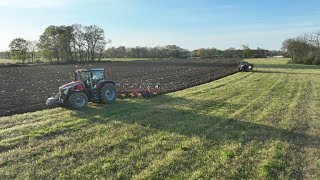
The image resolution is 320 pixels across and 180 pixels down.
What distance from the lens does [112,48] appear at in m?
115

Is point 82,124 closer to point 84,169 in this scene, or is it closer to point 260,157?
point 84,169

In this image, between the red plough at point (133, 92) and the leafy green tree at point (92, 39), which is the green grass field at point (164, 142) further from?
the leafy green tree at point (92, 39)

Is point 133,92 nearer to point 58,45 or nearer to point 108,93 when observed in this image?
point 108,93

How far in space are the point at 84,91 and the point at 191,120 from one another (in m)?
5.68

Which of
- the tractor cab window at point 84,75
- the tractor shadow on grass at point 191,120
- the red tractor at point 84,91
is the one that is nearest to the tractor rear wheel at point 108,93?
the red tractor at point 84,91

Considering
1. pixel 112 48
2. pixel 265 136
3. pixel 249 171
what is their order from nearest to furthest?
1. pixel 249 171
2. pixel 265 136
3. pixel 112 48

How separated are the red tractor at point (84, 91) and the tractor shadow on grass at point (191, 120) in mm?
539

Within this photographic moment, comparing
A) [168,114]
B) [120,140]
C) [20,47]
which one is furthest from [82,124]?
[20,47]

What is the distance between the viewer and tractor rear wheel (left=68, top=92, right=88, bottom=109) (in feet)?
49.9

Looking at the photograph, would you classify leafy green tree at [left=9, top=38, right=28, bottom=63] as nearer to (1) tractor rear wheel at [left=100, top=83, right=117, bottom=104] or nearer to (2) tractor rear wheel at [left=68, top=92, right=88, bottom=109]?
(1) tractor rear wheel at [left=100, top=83, right=117, bottom=104]

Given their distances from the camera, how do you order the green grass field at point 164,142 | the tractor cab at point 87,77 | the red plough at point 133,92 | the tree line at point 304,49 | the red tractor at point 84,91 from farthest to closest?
1. the tree line at point 304,49
2. the red plough at point 133,92
3. the tractor cab at point 87,77
4. the red tractor at point 84,91
5. the green grass field at point 164,142

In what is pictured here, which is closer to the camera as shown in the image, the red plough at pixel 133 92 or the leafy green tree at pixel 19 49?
the red plough at pixel 133 92

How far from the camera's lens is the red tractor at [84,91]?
15438 millimetres

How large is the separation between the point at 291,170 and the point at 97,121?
292 inches
